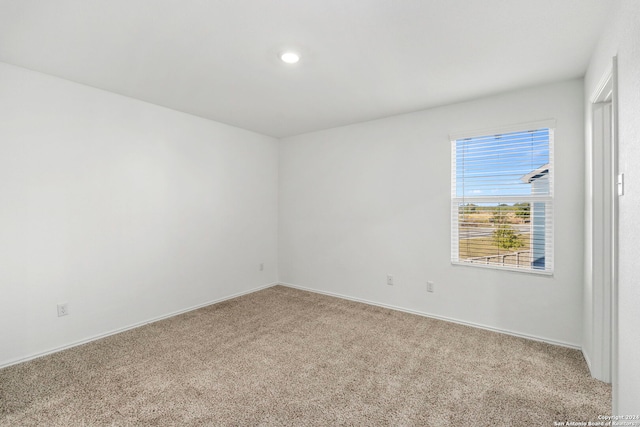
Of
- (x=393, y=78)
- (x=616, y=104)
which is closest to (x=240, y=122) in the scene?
(x=393, y=78)

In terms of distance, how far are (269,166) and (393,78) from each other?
8.84 ft

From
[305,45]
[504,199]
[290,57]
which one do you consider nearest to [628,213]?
[504,199]

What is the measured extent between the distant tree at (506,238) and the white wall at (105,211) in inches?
130

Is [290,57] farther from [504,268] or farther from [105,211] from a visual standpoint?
[504,268]

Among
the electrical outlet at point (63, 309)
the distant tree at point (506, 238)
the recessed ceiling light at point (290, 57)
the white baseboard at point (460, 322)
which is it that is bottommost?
the white baseboard at point (460, 322)

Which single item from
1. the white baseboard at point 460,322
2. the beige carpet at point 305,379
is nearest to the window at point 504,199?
the white baseboard at point 460,322

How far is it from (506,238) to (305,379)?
2448 mm

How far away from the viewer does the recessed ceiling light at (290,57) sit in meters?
2.30

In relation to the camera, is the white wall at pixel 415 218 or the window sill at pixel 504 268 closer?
the white wall at pixel 415 218

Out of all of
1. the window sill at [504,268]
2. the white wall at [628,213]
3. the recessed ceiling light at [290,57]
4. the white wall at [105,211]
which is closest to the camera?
the white wall at [628,213]

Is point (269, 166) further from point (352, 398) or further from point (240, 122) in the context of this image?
point (352, 398)

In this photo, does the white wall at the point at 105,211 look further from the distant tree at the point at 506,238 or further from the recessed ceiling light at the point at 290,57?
the distant tree at the point at 506,238

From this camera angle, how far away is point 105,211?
3.07 metres

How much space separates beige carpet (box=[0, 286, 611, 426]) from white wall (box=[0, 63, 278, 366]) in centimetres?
38
